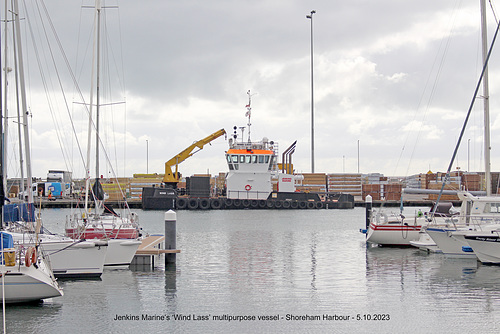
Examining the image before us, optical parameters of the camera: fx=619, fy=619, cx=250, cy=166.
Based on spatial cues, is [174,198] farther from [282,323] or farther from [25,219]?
[282,323]

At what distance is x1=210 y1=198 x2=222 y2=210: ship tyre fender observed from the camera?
59.7 m

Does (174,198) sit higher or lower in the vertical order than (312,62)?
lower

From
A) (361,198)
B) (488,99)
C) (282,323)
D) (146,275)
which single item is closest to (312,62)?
(361,198)

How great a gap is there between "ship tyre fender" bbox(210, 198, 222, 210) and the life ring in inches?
1855

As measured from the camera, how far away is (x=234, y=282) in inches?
653

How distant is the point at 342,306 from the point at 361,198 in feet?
233

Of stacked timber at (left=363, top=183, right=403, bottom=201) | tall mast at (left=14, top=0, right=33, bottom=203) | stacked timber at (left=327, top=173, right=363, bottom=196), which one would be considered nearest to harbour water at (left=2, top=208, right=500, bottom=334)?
tall mast at (left=14, top=0, right=33, bottom=203)

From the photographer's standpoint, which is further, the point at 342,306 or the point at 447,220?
the point at 447,220

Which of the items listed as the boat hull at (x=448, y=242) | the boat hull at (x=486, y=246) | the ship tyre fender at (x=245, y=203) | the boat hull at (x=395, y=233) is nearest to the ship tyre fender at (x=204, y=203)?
the ship tyre fender at (x=245, y=203)

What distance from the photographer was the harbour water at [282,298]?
11.9 metres

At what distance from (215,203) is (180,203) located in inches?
137

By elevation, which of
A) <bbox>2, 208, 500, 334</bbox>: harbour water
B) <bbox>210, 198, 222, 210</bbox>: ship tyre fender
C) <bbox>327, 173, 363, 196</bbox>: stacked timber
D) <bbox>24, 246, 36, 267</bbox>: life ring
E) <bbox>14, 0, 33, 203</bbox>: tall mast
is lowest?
<bbox>2, 208, 500, 334</bbox>: harbour water

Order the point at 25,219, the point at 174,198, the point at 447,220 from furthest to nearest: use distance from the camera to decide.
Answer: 1. the point at 174,198
2. the point at 447,220
3. the point at 25,219

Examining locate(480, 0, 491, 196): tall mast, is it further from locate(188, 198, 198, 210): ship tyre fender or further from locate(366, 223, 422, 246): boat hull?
locate(188, 198, 198, 210): ship tyre fender
